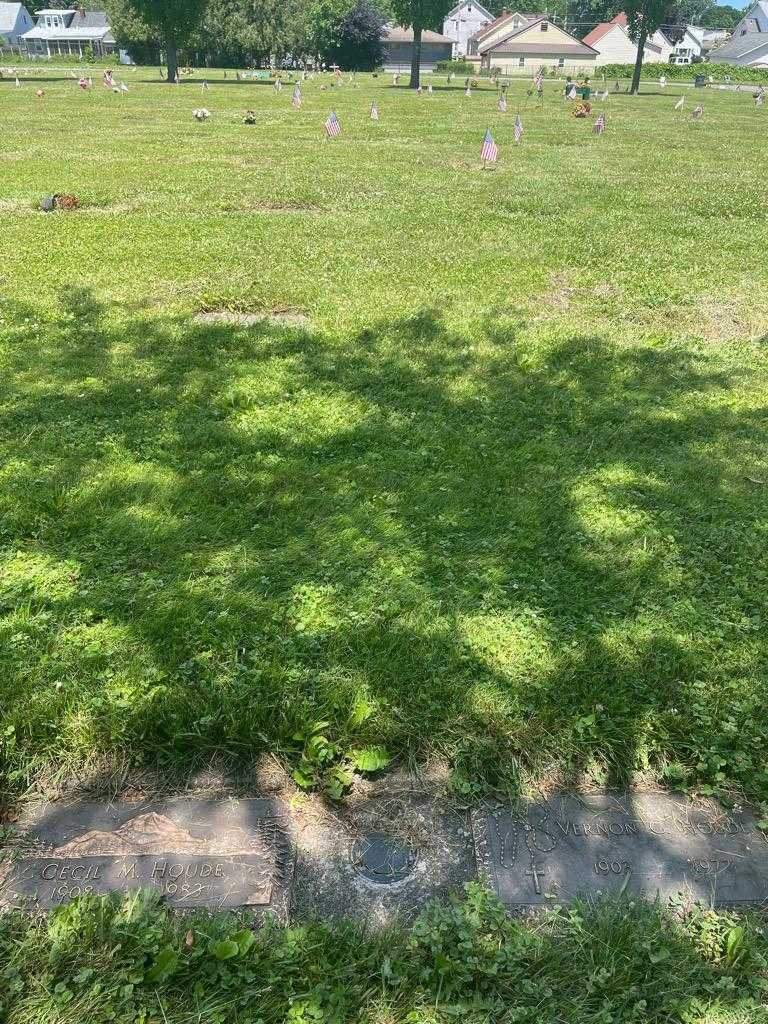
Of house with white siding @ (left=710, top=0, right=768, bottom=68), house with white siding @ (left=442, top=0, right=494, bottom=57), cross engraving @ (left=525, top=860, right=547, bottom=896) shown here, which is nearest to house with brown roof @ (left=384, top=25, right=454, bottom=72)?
house with white siding @ (left=442, top=0, right=494, bottom=57)

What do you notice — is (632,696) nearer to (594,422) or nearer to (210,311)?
(594,422)

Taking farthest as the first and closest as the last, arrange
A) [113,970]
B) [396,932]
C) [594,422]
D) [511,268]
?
[511,268] < [594,422] < [396,932] < [113,970]

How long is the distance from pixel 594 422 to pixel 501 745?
292 cm

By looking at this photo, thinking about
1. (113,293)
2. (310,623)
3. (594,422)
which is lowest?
(310,623)

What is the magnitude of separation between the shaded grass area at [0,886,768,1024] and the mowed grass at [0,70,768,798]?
0.55 meters

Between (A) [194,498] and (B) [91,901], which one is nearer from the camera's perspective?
(B) [91,901]

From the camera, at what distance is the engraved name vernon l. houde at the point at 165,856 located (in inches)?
82.0

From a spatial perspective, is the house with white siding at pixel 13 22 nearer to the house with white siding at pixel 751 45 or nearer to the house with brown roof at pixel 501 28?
the house with brown roof at pixel 501 28

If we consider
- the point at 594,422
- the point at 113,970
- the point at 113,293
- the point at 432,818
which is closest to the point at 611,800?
the point at 432,818

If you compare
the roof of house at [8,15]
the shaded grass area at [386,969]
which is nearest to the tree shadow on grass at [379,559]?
the shaded grass area at [386,969]

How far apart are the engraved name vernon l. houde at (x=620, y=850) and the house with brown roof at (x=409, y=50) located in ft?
326

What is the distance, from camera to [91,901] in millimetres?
2002

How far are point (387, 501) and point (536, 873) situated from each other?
2.15 m

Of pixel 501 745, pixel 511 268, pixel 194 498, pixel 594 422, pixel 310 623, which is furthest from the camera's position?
pixel 511 268
